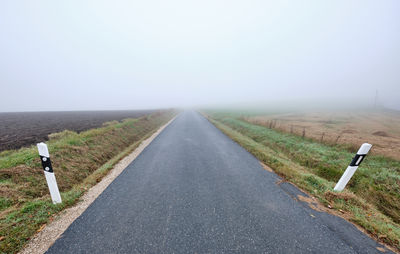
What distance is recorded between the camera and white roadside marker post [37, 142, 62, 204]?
2965mm

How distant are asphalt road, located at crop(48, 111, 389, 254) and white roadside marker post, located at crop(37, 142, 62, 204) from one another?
88 centimetres

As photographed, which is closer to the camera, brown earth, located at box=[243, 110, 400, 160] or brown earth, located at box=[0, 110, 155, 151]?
brown earth, located at box=[243, 110, 400, 160]

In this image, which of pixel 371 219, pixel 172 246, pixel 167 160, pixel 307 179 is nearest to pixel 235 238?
pixel 172 246

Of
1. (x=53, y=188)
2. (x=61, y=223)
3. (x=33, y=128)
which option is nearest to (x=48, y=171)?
(x=53, y=188)

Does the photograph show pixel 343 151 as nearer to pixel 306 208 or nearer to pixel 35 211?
pixel 306 208

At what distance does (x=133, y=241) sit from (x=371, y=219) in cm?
472

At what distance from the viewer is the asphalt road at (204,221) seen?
220 cm

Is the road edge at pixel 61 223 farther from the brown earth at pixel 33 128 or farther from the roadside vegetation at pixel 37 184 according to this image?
the brown earth at pixel 33 128

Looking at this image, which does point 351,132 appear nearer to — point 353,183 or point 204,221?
point 353,183

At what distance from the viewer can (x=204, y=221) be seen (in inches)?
105

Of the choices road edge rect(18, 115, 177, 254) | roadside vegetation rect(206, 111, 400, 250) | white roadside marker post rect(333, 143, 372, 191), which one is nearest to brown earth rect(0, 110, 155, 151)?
road edge rect(18, 115, 177, 254)

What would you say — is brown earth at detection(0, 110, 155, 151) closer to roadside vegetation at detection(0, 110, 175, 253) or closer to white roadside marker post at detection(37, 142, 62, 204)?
roadside vegetation at detection(0, 110, 175, 253)

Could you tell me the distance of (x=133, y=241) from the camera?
2250 millimetres

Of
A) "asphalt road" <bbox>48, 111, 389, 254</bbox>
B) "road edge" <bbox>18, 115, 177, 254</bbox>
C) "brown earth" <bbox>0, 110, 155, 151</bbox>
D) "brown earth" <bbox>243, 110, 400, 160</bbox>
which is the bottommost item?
"brown earth" <bbox>243, 110, 400, 160</bbox>
